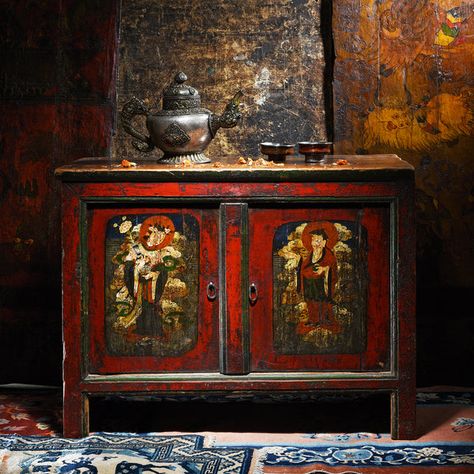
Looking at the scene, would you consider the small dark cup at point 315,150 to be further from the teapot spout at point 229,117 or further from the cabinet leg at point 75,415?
the cabinet leg at point 75,415

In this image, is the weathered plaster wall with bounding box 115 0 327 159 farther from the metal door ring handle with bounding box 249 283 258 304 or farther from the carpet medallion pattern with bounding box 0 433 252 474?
the carpet medallion pattern with bounding box 0 433 252 474

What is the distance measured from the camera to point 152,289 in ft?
14.1

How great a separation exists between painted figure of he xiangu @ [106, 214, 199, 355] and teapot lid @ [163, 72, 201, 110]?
0.48m

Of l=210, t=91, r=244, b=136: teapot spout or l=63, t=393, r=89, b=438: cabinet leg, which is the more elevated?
l=210, t=91, r=244, b=136: teapot spout

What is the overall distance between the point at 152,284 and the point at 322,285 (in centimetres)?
66

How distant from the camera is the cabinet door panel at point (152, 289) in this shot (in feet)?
14.0

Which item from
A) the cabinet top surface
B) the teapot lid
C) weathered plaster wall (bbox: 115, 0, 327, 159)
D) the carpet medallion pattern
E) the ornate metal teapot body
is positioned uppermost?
weathered plaster wall (bbox: 115, 0, 327, 159)

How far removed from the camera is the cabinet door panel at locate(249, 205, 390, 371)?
4258 mm

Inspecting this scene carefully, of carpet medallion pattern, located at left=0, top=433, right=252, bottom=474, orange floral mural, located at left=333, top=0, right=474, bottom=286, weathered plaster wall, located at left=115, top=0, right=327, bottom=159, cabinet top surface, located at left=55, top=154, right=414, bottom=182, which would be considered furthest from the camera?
weathered plaster wall, located at left=115, top=0, right=327, bottom=159

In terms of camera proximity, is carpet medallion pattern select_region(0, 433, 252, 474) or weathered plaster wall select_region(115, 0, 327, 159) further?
weathered plaster wall select_region(115, 0, 327, 159)

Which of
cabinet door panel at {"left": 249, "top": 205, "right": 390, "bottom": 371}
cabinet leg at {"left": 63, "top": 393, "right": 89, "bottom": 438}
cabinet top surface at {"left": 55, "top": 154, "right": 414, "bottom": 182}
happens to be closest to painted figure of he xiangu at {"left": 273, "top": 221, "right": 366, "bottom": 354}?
cabinet door panel at {"left": 249, "top": 205, "right": 390, "bottom": 371}

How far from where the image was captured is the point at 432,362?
204 inches

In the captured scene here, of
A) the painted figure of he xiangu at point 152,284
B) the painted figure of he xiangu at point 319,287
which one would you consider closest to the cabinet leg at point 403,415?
the painted figure of he xiangu at point 319,287

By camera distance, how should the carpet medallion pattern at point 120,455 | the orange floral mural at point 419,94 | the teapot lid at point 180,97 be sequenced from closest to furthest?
the carpet medallion pattern at point 120,455 → the teapot lid at point 180,97 → the orange floral mural at point 419,94
